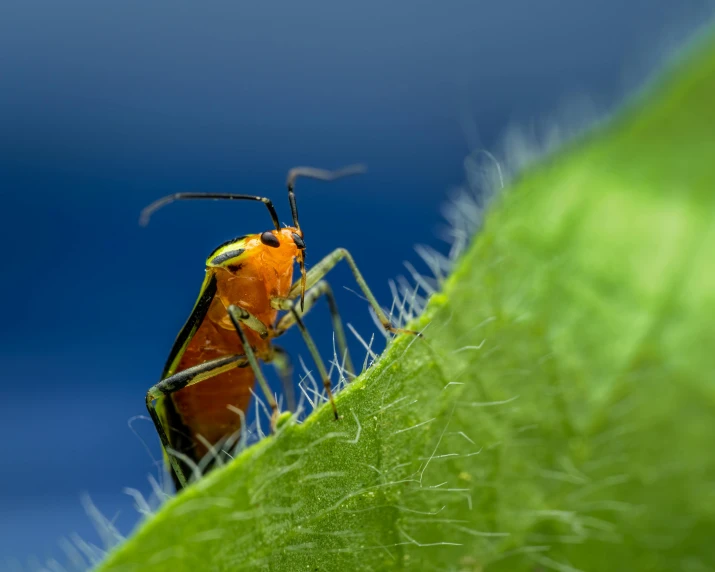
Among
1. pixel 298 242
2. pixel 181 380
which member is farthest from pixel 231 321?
pixel 298 242

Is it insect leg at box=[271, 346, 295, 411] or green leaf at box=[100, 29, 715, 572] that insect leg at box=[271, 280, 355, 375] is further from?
green leaf at box=[100, 29, 715, 572]

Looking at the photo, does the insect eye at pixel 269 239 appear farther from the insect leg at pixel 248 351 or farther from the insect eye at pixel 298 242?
the insect leg at pixel 248 351

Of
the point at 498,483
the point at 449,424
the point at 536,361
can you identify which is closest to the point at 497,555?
the point at 498,483

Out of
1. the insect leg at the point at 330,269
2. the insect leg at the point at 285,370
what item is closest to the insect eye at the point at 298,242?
the insect leg at the point at 330,269

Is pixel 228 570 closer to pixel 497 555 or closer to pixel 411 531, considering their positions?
pixel 411 531

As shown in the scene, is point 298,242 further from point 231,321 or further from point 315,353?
→ point 315,353

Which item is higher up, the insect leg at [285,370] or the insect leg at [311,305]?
the insect leg at [311,305]
